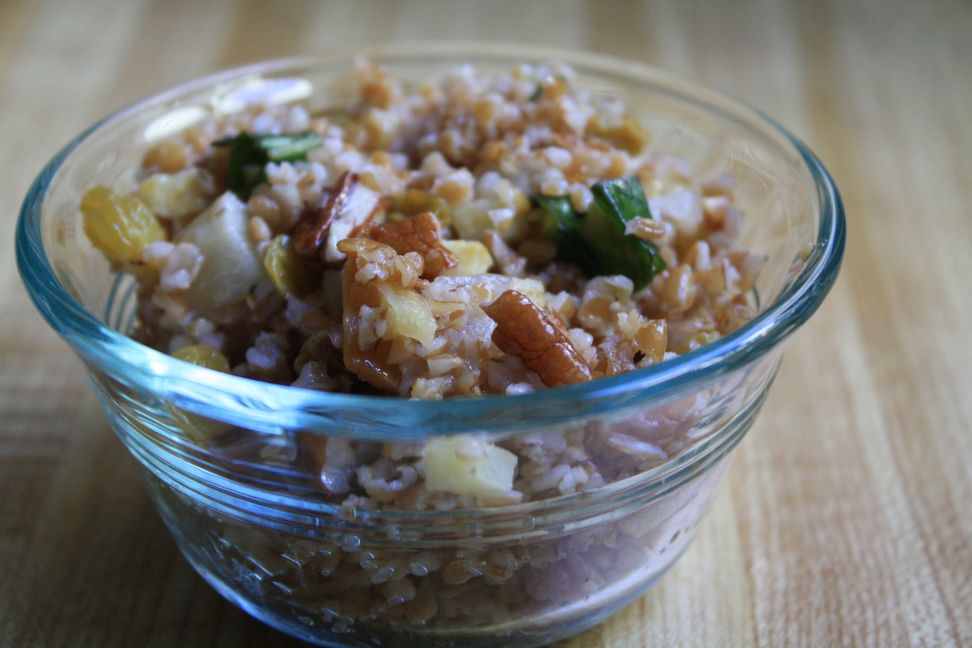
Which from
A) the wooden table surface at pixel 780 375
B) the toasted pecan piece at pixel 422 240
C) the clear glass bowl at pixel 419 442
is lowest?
the wooden table surface at pixel 780 375

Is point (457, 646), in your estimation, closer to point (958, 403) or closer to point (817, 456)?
point (817, 456)

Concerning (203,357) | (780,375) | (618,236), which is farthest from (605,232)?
(780,375)

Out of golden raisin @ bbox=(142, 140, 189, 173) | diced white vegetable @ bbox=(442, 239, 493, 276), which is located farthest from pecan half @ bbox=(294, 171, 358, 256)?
golden raisin @ bbox=(142, 140, 189, 173)

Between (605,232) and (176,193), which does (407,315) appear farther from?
(176,193)

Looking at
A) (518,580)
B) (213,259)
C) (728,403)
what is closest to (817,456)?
(728,403)

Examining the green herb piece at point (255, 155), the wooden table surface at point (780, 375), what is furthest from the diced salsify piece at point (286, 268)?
the wooden table surface at point (780, 375)

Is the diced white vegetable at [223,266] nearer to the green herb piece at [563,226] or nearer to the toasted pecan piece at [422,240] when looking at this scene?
the toasted pecan piece at [422,240]
